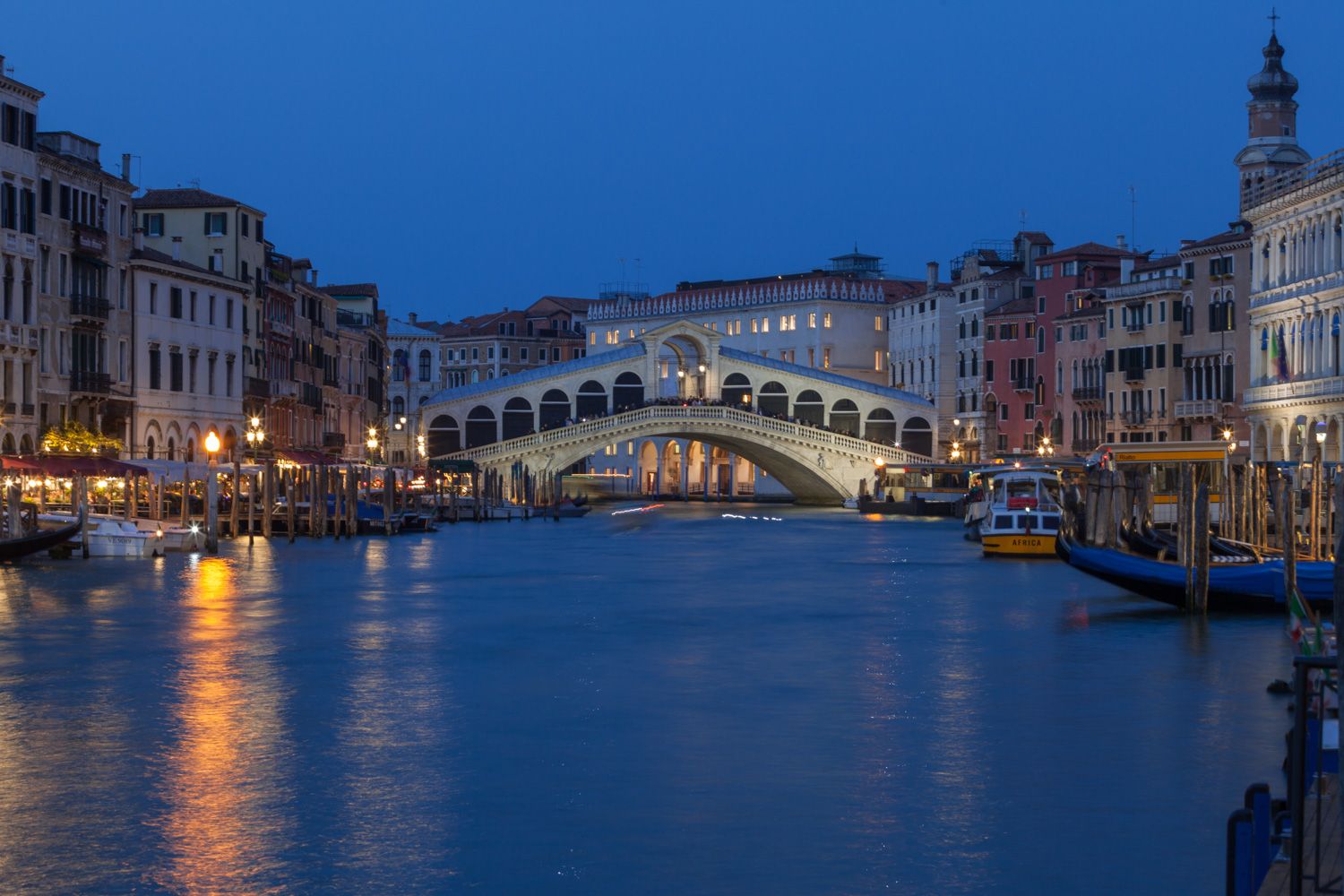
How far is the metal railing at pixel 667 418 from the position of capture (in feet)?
206

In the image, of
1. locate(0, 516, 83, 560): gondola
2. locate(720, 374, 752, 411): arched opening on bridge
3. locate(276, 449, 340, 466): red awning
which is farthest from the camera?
locate(720, 374, 752, 411): arched opening on bridge

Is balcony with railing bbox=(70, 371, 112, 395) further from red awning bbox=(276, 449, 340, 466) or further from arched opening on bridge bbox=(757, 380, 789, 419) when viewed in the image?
arched opening on bridge bbox=(757, 380, 789, 419)

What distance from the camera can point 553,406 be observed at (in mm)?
72375

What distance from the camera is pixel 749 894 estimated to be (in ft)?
29.3

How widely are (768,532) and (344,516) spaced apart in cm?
902

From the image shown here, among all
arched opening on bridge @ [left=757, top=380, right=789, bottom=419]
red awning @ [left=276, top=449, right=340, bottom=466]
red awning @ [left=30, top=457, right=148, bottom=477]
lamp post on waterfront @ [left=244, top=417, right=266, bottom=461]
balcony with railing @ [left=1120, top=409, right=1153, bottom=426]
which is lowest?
red awning @ [left=30, top=457, right=148, bottom=477]

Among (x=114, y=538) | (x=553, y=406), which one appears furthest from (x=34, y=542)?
(x=553, y=406)

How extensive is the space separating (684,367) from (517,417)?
5943mm

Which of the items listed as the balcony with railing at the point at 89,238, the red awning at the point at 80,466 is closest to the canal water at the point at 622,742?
the red awning at the point at 80,466

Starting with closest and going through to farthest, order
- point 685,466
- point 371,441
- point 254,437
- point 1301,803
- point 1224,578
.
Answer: point 1301,803
point 1224,578
point 254,437
point 371,441
point 685,466

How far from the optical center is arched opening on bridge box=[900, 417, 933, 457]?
72750 millimetres

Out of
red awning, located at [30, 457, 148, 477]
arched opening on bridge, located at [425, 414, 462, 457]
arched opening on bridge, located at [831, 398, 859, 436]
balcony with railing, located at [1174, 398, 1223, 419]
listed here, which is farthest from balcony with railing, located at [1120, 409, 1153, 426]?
red awning, located at [30, 457, 148, 477]

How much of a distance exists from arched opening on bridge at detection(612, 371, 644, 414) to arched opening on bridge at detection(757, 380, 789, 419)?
13.3 ft

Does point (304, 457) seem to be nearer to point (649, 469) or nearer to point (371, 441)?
point (371, 441)
